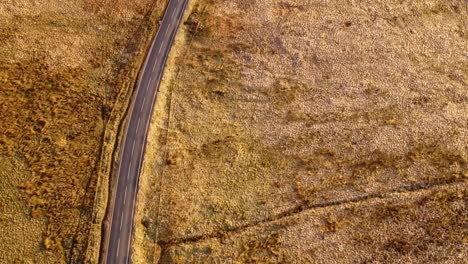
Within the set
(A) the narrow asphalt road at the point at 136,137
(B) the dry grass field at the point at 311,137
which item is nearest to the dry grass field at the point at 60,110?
(A) the narrow asphalt road at the point at 136,137

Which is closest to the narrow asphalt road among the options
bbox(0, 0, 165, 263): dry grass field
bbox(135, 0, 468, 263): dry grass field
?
bbox(135, 0, 468, 263): dry grass field

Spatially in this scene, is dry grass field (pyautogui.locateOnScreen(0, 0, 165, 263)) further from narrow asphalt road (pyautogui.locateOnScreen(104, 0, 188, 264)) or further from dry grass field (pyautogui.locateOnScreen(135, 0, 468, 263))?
dry grass field (pyautogui.locateOnScreen(135, 0, 468, 263))

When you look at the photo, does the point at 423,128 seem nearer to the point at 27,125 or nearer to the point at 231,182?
the point at 231,182

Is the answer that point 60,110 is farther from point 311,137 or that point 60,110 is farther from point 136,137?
point 311,137

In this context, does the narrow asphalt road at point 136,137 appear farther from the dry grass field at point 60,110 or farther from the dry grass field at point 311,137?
the dry grass field at point 60,110

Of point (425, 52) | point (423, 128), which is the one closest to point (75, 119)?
point (423, 128)

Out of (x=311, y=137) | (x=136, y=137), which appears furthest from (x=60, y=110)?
(x=311, y=137)
